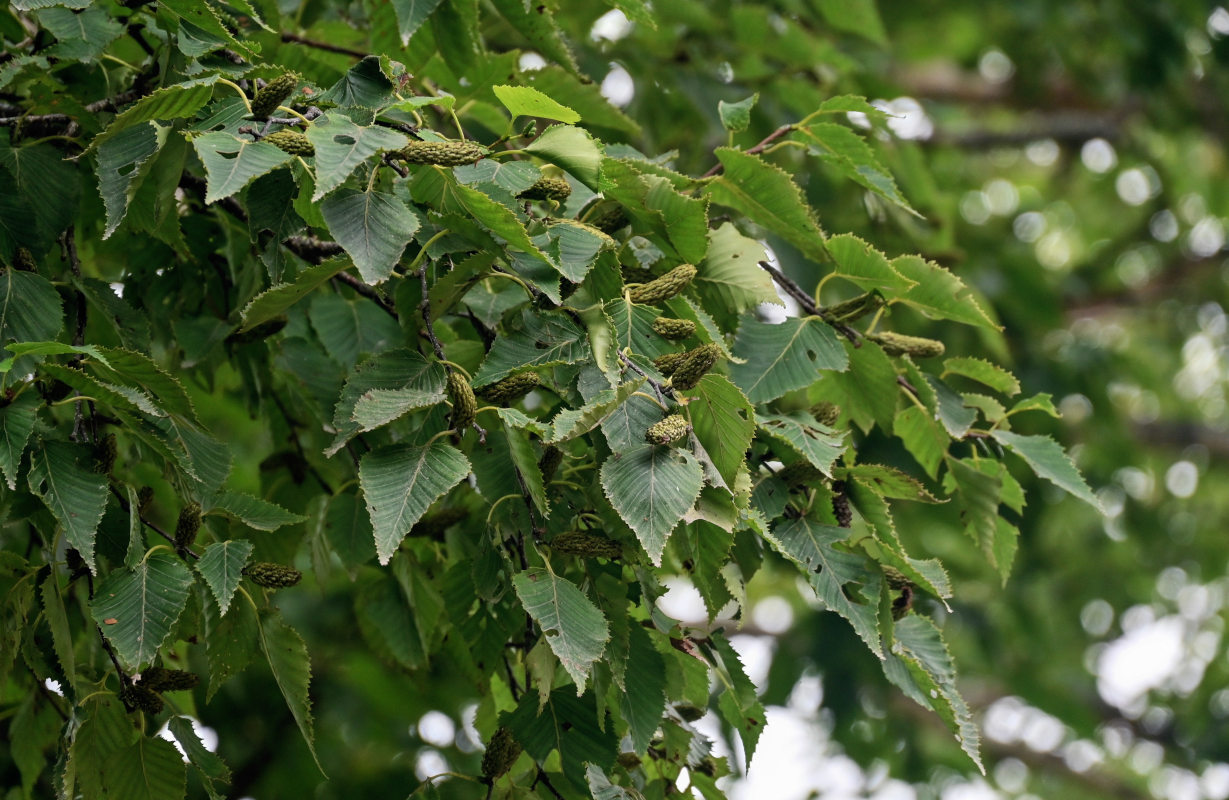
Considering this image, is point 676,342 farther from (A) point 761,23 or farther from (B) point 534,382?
(A) point 761,23

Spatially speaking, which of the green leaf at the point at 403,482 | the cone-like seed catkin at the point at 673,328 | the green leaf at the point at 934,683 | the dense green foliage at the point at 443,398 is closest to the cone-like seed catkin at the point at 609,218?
the dense green foliage at the point at 443,398

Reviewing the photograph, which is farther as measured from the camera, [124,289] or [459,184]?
[124,289]

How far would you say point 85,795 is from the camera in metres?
1.58

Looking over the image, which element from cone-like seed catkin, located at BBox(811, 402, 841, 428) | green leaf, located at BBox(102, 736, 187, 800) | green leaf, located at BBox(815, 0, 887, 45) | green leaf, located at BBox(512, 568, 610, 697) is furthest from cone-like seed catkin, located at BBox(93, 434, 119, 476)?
green leaf, located at BBox(815, 0, 887, 45)

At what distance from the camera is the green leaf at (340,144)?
1.36 m

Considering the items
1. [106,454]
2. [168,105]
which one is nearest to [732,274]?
[168,105]

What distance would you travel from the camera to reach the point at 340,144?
1408 millimetres

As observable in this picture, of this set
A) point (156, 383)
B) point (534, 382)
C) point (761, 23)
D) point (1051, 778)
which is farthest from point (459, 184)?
point (1051, 778)

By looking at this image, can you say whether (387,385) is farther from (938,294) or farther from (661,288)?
(938,294)

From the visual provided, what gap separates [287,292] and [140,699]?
0.59 metres

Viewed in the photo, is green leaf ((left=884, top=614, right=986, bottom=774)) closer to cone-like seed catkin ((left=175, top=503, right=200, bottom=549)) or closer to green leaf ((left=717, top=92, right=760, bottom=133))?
green leaf ((left=717, top=92, right=760, bottom=133))

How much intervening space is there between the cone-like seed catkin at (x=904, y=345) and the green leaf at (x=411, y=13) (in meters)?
0.85

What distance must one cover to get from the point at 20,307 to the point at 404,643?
853 mm

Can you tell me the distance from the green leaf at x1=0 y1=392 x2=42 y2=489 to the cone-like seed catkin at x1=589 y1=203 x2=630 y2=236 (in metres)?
0.77
